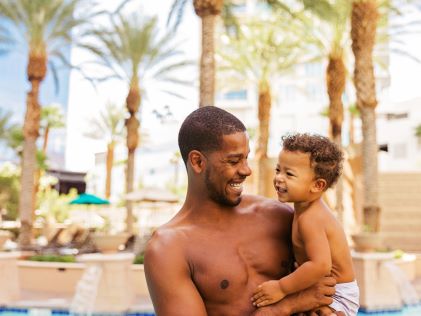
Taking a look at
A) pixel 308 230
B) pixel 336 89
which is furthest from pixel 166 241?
pixel 336 89

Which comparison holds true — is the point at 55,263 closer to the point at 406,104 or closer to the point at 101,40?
the point at 101,40

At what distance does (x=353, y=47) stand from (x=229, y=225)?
15.3 m

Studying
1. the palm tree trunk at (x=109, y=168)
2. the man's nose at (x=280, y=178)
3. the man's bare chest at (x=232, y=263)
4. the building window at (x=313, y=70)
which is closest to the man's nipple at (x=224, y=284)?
the man's bare chest at (x=232, y=263)

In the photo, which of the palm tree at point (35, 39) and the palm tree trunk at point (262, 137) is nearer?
the palm tree at point (35, 39)

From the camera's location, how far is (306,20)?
69.2 ft

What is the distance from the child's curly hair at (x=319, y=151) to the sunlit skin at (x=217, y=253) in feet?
0.63

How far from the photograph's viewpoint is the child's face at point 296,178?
1820 mm

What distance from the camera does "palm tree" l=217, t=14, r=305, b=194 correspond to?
2545cm

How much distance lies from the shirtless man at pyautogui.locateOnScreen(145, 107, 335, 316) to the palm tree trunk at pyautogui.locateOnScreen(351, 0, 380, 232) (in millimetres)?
13747

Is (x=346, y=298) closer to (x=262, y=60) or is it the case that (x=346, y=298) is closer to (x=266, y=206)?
(x=266, y=206)

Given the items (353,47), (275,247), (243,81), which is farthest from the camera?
(243,81)

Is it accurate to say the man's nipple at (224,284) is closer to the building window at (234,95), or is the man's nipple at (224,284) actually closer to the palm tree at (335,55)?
the palm tree at (335,55)

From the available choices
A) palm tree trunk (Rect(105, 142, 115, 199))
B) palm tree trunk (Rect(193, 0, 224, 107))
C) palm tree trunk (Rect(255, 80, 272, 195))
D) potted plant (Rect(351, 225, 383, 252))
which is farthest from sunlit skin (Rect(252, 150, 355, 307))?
palm tree trunk (Rect(105, 142, 115, 199))

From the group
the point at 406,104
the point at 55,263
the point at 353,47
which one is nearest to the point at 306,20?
the point at 353,47
